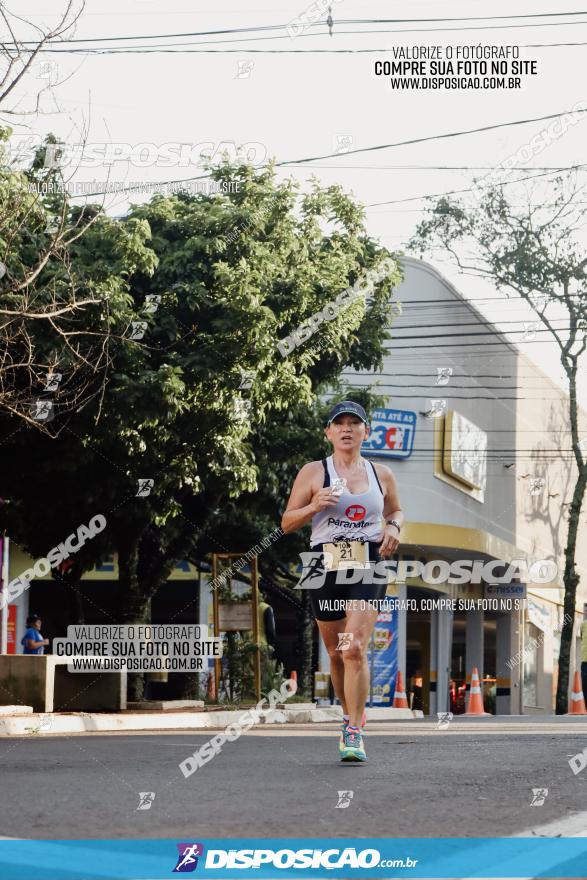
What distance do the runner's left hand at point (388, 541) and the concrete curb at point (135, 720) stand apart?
22.5 ft

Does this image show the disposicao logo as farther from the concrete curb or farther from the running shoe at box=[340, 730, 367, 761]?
the concrete curb

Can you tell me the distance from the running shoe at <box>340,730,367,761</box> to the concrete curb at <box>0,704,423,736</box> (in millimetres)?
6572

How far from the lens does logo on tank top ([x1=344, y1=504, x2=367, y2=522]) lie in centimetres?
760

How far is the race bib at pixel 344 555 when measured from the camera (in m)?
7.50

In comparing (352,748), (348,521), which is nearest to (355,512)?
(348,521)

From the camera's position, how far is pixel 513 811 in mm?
5180

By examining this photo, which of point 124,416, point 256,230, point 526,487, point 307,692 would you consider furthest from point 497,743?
point 526,487

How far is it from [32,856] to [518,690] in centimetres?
4163

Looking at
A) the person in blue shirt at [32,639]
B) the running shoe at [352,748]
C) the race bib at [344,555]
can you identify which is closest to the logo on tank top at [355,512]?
the race bib at [344,555]

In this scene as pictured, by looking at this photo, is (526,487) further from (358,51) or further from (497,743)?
(497,743)

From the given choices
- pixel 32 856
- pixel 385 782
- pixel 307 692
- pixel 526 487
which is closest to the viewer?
pixel 32 856

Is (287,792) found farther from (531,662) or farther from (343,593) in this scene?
(531,662)

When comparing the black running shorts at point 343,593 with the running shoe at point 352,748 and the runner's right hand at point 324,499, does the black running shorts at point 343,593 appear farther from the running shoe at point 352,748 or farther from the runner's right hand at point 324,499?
the running shoe at point 352,748

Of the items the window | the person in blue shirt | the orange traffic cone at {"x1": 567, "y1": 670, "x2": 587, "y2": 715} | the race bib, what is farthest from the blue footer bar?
the window
